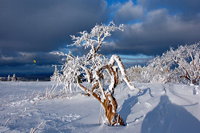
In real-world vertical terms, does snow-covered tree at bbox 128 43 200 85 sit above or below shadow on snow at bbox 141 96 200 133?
above

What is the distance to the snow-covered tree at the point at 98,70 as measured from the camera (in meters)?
7.66

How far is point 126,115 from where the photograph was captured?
880cm

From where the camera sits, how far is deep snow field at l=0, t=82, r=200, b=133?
7262 millimetres

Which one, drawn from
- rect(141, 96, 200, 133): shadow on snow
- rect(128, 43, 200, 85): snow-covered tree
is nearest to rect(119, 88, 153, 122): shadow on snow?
rect(141, 96, 200, 133): shadow on snow

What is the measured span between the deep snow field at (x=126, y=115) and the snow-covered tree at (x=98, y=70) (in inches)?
13.6

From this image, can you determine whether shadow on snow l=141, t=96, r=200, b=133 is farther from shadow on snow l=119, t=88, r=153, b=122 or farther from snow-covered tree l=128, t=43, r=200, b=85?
snow-covered tree l=128, t=43, r=200, b=85

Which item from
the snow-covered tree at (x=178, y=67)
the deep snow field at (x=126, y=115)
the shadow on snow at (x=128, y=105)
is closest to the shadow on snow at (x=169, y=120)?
the deep snow field at (x=126, y=115)

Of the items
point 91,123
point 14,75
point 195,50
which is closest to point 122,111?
point 91,123

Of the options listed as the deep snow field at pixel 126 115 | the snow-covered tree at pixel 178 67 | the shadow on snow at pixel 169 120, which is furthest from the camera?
the snow-covered tree at pixel 178 67

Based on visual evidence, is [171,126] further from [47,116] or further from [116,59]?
[47,116]

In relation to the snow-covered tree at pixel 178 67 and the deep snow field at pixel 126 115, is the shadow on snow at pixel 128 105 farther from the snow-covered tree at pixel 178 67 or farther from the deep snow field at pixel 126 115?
the snow-covered tree at pixel 178 67

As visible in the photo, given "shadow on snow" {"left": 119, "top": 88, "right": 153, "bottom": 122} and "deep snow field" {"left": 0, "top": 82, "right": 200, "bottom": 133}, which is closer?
"deep snow field" {"left": 0, "top": 82, "right": 200, "bottom": 133}

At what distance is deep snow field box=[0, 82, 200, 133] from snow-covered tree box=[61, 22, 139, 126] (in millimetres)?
345

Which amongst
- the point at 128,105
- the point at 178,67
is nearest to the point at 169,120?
the point at 128,105
